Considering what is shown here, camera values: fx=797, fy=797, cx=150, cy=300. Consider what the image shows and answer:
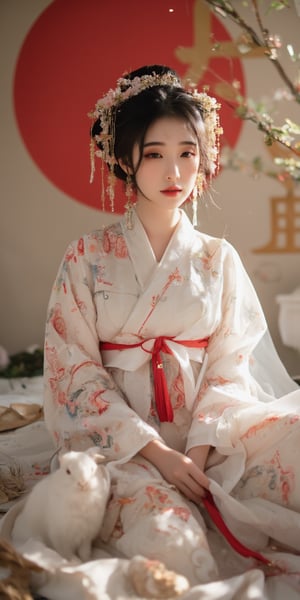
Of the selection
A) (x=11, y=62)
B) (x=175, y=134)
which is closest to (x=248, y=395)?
(x=175, y=134)

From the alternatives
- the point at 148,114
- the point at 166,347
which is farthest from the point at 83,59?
the point at 166,347

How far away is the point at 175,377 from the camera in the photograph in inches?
81.7

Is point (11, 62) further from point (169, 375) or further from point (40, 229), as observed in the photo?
point (169, 375)

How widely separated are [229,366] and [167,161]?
0.56 metres

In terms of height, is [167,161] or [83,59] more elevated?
[83,59]

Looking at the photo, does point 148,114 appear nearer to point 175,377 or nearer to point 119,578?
point 175,377

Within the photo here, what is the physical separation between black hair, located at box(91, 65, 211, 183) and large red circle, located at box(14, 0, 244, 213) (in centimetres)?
258

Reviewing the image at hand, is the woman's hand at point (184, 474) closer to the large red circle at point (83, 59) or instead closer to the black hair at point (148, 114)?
the black hair at point (148, 114)

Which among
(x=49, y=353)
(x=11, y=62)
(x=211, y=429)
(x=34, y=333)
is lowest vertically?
(x=34, y=333)

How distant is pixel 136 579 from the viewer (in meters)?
1.47

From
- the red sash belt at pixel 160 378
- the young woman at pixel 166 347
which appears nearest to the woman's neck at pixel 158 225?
the young woman at pixel 166 347

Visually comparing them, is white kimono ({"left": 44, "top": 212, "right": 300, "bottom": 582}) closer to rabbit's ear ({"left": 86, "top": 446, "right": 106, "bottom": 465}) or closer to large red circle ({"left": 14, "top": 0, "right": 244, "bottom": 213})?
rabbit's ear ({"left": 86, "top": 446, "right": 106, "bottom": 465})

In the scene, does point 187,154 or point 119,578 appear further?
point 187,154

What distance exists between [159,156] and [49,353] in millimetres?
599
